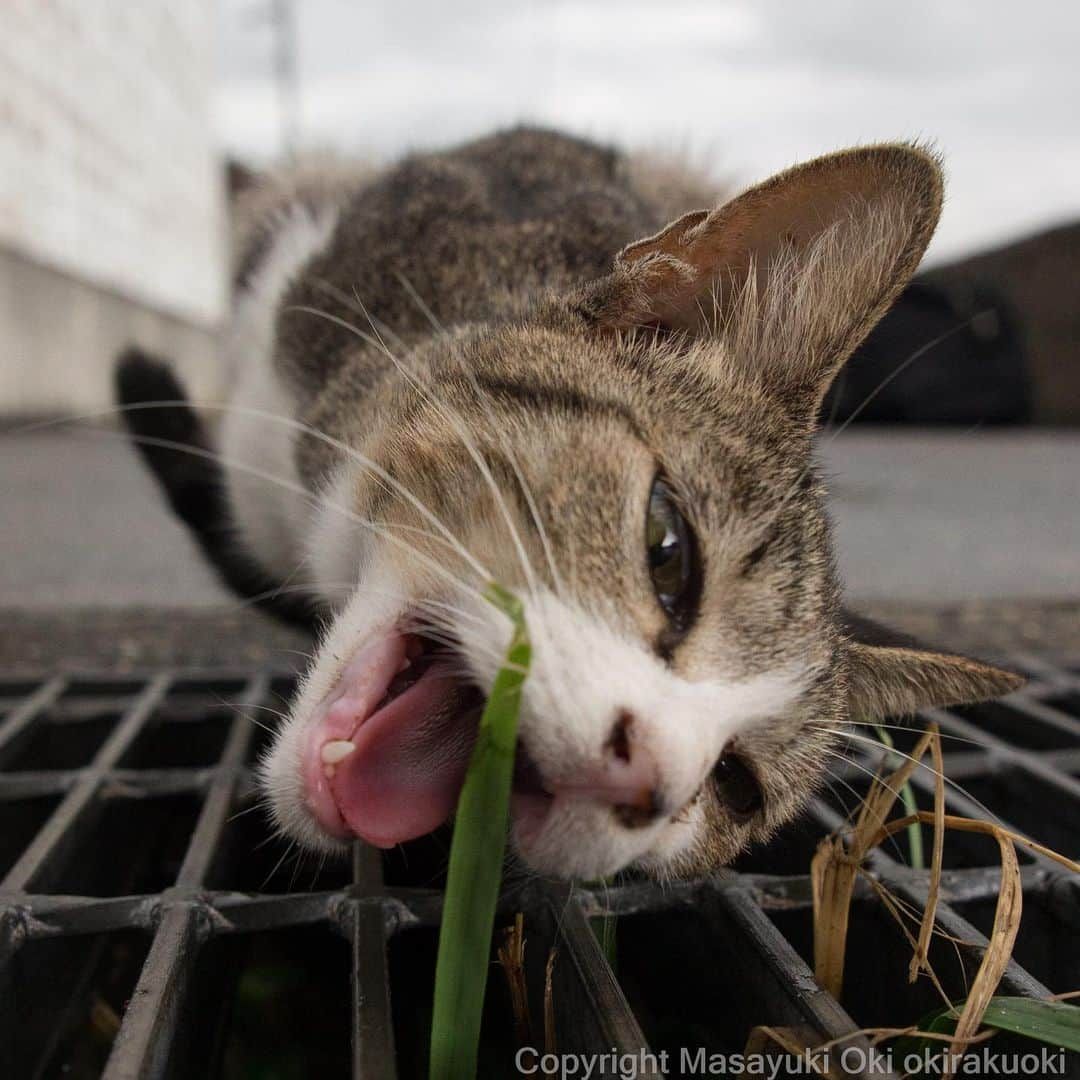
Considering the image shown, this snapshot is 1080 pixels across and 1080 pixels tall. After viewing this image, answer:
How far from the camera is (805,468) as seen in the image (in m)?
1.49

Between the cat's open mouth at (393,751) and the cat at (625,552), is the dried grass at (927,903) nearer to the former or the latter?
the cat at (625,552)

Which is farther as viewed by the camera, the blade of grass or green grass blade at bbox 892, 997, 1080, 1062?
the blade of grass

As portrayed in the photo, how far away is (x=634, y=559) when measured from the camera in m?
1.22

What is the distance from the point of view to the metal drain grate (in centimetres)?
106

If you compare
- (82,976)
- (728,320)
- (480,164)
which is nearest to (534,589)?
(728,320)

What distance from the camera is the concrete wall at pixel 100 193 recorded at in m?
6.08

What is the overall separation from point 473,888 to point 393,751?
10.6 inches

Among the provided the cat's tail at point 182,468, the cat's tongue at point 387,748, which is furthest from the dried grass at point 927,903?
the cat's tail at point 182,468

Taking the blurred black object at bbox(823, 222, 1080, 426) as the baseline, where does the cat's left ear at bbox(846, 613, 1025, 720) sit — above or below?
below

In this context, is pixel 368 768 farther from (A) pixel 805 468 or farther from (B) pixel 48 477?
(B) pixel 48 477

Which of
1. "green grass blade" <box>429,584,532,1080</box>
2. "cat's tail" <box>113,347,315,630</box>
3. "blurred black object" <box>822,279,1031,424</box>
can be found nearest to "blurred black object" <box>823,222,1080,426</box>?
"blurred black object" <box>822,279,1031,424</box>

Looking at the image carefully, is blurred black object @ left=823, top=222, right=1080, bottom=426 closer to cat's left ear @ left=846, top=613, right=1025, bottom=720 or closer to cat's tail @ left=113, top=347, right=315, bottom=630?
cat's tail @ left=113, top=347, right=315, bottom=630

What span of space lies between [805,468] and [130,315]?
24.1 feet

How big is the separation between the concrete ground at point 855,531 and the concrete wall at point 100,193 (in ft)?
2.42
